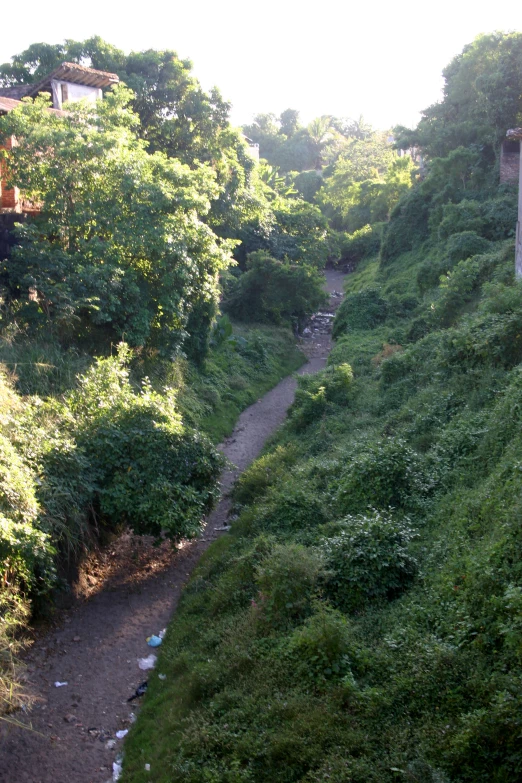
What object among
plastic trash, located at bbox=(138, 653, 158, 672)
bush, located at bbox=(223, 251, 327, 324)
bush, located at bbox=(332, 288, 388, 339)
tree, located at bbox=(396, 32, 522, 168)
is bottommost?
plastic trash, located at bbox=(138, 653, 158, 672)

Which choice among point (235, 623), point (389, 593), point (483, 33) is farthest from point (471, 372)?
point (483, 33)

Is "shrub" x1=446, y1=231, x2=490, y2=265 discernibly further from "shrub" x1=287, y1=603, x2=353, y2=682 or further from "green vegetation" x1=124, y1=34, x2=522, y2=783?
"shrub" x1=287, y1=603, x2=353, y2=682

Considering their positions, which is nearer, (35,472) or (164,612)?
(35,472)

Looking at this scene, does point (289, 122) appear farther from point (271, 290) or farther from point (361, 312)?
point (361, 312)

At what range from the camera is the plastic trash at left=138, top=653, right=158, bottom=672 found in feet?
30.9

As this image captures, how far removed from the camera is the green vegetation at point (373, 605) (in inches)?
232

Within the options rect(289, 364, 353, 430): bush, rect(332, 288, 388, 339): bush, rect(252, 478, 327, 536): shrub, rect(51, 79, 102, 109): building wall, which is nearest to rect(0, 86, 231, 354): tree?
rect(289, 364, 353, 430): bush

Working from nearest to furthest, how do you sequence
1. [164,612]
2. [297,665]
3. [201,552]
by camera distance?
[297,665]
[164,612]
[201,552]

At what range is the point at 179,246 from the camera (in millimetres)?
15641

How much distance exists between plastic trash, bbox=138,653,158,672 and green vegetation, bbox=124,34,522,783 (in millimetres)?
377

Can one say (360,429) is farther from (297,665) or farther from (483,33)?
(483,33)

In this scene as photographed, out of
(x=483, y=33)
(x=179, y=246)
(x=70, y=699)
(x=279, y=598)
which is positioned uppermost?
(x=483, y=33)

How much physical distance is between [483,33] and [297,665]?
27.6 meters

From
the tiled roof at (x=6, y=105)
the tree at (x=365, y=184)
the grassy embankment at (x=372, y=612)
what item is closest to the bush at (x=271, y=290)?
the tiled roof at (x=6, y=105)
